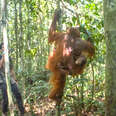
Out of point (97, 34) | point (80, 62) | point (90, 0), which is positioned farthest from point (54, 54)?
point (90, 0)

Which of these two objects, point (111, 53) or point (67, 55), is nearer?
point (111, 53)

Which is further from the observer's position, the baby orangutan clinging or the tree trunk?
the baby orangutan clinging

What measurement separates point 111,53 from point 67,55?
137 centimetres

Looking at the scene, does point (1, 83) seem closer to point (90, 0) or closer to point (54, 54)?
point (54, 54)

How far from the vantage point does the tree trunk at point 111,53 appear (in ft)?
5.56

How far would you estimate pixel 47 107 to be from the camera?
4754 mm

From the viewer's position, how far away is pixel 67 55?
304 cm

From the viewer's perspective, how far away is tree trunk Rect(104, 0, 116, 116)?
5.56 feet

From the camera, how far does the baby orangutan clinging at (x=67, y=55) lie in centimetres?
302

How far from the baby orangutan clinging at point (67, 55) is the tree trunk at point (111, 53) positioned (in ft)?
4.01

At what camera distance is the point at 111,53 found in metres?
1.72

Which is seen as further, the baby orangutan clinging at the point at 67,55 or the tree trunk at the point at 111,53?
the baby orangutan clinging at the point at 67,55

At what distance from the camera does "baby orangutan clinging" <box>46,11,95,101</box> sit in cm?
302

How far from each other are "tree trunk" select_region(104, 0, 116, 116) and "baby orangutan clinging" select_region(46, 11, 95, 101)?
4.01 ft
